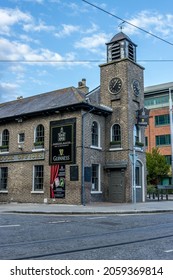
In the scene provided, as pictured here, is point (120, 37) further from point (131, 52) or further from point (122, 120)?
point (122, 120)

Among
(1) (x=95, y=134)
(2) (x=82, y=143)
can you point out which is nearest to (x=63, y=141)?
(2) (x=82, y=143)

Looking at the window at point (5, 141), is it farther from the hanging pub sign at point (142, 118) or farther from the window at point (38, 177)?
the hanging pub sign at point (142, 118)

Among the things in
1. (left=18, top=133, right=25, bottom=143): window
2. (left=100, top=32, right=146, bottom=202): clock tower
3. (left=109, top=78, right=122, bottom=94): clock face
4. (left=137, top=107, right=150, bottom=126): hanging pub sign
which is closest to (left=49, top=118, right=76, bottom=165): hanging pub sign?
(left=18, top=133, right=25, bottom=143): window

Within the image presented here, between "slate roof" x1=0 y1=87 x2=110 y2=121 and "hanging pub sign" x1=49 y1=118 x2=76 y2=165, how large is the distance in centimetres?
114

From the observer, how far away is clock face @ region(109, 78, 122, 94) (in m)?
25.7

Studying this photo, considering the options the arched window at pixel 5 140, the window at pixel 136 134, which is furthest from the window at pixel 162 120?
the arched window at pixel 5 140

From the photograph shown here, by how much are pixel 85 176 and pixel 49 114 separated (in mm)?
5389

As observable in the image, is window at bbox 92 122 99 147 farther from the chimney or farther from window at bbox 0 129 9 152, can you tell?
window at bbox 0 129 9 152

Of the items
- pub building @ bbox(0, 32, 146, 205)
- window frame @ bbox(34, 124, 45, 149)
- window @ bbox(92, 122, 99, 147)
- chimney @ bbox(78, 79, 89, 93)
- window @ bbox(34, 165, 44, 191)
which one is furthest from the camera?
chimney @ bbox(78, 79, 89, 93)

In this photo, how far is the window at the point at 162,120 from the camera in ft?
181

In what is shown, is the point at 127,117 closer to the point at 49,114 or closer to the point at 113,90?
the point at 113,90

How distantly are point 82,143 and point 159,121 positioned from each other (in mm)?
35727

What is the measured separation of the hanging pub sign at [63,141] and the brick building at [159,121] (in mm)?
32761

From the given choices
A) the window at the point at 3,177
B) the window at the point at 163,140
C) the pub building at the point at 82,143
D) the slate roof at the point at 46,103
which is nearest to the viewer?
the pub building at the point at 82,143
